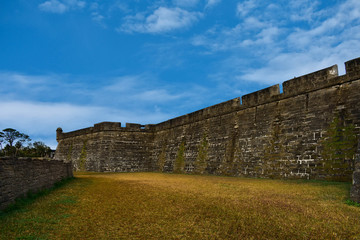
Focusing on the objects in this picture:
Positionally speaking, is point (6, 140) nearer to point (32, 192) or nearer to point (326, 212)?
point (32, 192)

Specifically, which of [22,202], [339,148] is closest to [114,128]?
[22,202]

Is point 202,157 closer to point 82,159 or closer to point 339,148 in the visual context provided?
point 339,148

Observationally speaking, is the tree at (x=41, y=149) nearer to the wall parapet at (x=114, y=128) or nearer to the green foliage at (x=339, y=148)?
the wall parapet at (x=114, y=128)

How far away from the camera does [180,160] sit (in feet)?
63.9

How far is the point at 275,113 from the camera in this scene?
12.9 metres

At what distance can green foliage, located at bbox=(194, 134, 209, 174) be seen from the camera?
653 inches

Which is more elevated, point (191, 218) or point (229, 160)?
point (229, 160)

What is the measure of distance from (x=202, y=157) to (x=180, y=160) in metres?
2.94

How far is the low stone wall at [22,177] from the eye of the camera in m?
5.51

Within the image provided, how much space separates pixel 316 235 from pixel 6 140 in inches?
1794

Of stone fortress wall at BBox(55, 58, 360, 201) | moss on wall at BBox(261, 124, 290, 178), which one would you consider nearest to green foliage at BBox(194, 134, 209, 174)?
stone fortress wall at BBox(55, 58, 360, 201)

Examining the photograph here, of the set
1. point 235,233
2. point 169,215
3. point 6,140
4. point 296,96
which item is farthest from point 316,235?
point 6,140

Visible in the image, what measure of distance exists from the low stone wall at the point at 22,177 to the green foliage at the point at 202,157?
9653 millimetres

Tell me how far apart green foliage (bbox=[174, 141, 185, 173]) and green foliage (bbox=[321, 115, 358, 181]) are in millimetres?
11071
